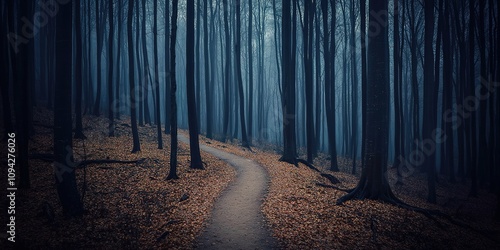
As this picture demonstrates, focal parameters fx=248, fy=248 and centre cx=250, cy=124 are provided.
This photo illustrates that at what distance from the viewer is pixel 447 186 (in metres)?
17.5

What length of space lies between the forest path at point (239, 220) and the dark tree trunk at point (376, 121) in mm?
3742

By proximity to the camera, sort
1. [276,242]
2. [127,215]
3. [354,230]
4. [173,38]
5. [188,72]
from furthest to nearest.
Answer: [188,72], [173,38], [127,215], [354,230], [276,242]

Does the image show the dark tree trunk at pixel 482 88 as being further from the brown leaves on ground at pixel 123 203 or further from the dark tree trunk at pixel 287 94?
the brown leaves on ground at pixel 123 203

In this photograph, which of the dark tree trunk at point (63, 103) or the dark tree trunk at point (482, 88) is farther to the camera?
the dark tree trunk at point (482, 88)

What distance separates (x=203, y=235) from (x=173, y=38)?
28.7 feet

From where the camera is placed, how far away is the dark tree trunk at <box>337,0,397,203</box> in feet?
30.8

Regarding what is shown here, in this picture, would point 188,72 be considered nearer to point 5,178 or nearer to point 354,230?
point 5,178

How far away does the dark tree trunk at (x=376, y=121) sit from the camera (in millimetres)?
9383

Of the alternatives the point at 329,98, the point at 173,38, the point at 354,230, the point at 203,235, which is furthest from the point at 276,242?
the point at 329,98

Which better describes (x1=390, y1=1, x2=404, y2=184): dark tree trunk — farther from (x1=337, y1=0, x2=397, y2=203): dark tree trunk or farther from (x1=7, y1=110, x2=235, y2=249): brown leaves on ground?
(x1=7, y1=110, x2=235, y2=249): brown leaves on ground

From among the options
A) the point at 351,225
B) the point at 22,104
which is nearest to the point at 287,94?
the point at 351,225

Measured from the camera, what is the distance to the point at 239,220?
296 inches

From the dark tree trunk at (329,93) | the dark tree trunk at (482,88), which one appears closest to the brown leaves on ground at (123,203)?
the dark tree trunk at (329,93)

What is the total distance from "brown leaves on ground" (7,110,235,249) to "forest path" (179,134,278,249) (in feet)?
1.30
